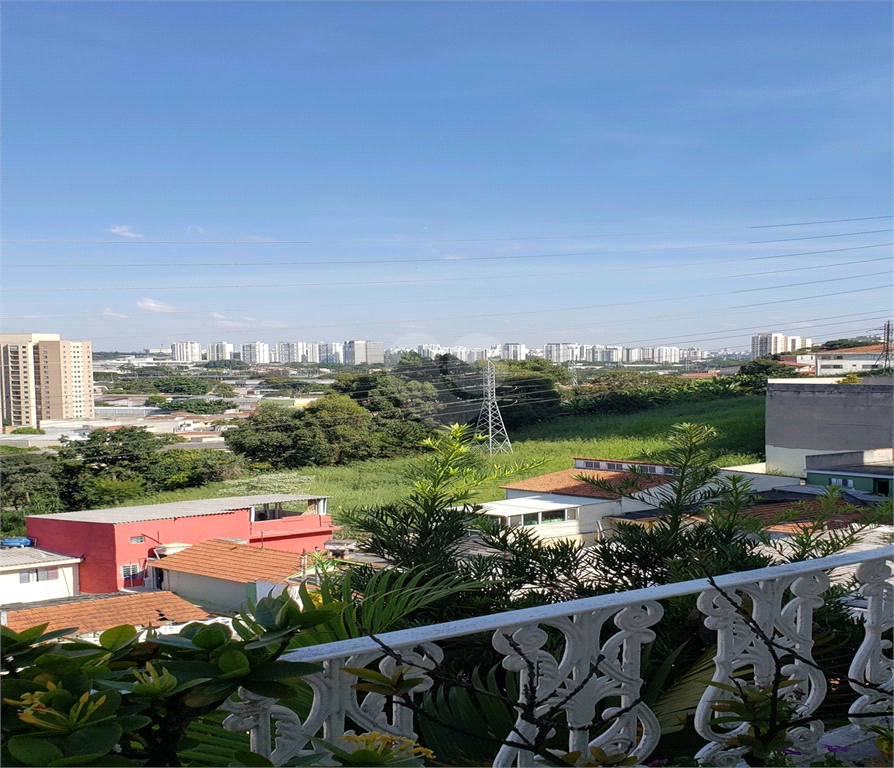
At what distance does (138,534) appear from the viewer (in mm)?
5188

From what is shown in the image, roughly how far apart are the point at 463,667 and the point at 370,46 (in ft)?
7.60

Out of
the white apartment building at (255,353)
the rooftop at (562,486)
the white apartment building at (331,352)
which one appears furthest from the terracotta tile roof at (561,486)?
the white apartment building at (255,353)

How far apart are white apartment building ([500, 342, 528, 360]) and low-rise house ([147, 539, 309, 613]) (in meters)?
2.85

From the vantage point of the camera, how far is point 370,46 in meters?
2.75

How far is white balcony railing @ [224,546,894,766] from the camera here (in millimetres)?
741

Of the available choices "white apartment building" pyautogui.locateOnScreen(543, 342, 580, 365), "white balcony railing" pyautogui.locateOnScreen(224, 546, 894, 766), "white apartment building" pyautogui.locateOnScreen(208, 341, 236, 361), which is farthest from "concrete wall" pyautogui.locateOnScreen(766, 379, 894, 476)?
"white balcony railing" pyautogui.locateOnScreen(224, 546, 894, 766)

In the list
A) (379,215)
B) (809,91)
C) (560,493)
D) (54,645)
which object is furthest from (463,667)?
(379,215)

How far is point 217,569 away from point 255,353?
8.18ft

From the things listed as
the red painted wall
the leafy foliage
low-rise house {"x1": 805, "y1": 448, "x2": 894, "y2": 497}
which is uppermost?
the leafy foliage

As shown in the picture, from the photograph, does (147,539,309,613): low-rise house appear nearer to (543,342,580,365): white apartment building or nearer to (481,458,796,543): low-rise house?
(481,458,796,543): low-rise house

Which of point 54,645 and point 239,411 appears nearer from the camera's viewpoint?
point 54,645

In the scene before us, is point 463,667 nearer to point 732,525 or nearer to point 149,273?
point 732,525

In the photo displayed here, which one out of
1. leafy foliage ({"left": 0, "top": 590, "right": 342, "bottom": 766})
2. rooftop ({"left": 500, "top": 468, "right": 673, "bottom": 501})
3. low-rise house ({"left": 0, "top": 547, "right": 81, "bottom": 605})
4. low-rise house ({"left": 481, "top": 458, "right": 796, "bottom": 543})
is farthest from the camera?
low-rise house ({"left": 0, "top": 547, "right": 81, "bottom": 605})

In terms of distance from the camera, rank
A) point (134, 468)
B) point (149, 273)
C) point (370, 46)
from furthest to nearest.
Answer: point (149, 273) < point (134, 468) < point (370, 46)
